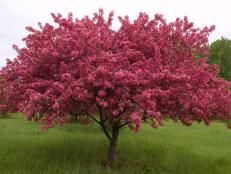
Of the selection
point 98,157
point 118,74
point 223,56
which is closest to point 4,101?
point 98,157

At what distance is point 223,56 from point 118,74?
186ft

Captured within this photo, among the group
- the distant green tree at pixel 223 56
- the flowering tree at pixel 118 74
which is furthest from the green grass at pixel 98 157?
the distant green tree at pixel 223 56

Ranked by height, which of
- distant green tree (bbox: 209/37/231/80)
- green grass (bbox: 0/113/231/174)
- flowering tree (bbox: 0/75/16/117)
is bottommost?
green grass (bbox: 0/113/231/174)

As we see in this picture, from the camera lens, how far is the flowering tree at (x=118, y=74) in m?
8.45

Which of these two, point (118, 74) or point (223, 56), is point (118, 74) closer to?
point (118, 74)

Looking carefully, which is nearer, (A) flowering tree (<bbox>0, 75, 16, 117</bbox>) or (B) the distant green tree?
(A) flowering tree (<bbox>0, 75, 16, 117</bbox>)

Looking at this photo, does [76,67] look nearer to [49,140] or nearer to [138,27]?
[138,27]

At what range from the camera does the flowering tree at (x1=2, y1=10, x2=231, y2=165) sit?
845 cm

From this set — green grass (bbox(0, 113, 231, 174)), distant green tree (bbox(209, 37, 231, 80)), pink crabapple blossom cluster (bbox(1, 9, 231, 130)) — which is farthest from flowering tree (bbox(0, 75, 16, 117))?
distant green tree (bbox(209, 37, 231, 80))

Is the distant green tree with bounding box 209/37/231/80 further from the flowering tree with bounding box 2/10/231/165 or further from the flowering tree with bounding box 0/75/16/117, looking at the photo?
the flowering tree with bounding box 0/75/16/117

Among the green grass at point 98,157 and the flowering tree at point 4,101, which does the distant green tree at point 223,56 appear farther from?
the flowering tree at point 4,101

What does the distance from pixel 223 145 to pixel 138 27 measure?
10.1 metres

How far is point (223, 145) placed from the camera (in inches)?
696

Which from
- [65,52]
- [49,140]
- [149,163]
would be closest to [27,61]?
[65,52]
